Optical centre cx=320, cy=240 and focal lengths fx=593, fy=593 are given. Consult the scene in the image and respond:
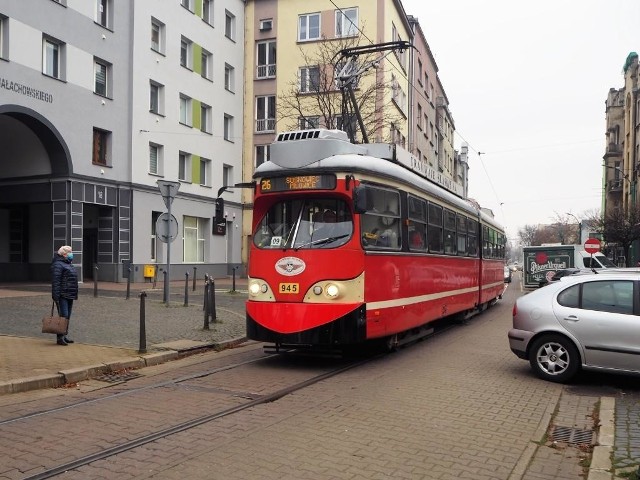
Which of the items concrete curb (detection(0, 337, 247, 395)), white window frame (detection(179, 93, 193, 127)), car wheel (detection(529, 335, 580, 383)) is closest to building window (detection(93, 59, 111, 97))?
white window frame (detection(179, 93, 193, 127))

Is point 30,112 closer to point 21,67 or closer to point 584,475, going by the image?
point 21,67

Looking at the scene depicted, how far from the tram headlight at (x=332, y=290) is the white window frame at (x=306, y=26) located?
98.6 feet

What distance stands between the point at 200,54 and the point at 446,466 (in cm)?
3195

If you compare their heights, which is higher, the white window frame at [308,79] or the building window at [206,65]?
the building window at [206,65]

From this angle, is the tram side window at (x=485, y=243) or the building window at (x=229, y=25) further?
the building window at (x=229, y=25)

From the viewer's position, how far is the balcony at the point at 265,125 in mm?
37219

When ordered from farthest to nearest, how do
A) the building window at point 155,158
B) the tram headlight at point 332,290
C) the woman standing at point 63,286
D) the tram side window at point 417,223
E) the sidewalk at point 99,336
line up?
1. the building window at point 155,158
2. the tram side window at point 417,223
3. the woman standing at point 63,286
4. the tram headlight at point 332,290
5. the sidewalk at point 99,336

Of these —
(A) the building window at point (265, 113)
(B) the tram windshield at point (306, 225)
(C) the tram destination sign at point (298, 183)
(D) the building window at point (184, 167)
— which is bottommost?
(B) the tram windshield at point (306, 225)

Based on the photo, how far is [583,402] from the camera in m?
7.21

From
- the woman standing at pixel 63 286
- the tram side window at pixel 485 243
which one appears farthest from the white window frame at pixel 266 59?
the woman standing at pixel 63 286

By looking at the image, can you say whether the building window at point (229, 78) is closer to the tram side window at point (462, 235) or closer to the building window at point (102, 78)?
the building window at point (102, 78)

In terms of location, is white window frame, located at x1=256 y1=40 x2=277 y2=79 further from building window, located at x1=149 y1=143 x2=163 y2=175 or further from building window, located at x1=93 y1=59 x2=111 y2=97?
building window, located at x1=93 y1=59 x2=111 y2=97

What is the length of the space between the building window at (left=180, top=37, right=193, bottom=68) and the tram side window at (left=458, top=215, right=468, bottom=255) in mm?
22083

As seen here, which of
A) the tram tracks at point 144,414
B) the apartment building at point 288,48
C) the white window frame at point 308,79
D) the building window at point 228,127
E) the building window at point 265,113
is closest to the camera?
the tram tracks at point 144,414
